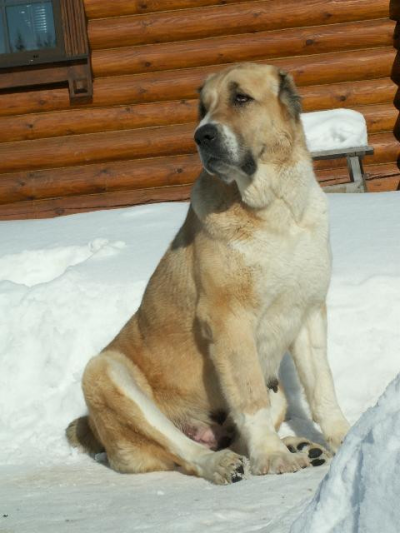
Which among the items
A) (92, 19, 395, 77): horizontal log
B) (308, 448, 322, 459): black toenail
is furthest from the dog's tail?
(92, 19, 395, 77): horizontal log

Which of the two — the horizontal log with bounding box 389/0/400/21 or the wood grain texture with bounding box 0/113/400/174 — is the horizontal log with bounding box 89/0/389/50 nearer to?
the horizontal log with bounding box 389/0/400/21

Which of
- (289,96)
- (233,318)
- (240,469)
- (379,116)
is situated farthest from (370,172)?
(240,469)

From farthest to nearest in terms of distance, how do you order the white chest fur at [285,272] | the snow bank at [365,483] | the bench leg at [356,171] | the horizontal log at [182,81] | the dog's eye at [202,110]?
1. the horizontal log at [182,81]
2. the bench leg at [356,171]
3. the dog's eye at [202,110]
4. the white chest fur at [285,272]
5. the snow bank at [365,483]

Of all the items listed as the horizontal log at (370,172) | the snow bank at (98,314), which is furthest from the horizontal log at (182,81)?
the snow bank at (98,314)

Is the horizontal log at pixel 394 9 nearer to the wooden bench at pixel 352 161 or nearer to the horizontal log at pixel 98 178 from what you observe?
the wooden bench at pixel 352 161

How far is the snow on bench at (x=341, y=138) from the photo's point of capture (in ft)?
24.0

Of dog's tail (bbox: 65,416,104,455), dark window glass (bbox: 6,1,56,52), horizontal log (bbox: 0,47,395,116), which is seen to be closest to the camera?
dog's tail (bbox: 65,416,104,455)

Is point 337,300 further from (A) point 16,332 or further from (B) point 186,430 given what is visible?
(A) point 16,332

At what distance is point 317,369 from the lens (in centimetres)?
390

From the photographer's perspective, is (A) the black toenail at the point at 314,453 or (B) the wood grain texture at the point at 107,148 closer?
(A) the black toenail at the point at 314,453

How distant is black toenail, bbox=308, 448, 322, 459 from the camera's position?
3562 millimetres

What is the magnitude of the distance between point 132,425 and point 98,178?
4.86 meters

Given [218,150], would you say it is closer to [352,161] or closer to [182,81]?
[352,161]

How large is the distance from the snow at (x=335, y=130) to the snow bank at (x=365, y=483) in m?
5.49
